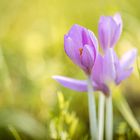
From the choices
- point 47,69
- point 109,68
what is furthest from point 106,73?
point 47,69

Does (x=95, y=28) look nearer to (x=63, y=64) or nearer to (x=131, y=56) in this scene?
(x=63, y=64)

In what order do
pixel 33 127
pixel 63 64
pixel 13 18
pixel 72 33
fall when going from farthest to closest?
pixel 13 18 < pixel 63 64 < pixel 33 127 < pixel 72 33

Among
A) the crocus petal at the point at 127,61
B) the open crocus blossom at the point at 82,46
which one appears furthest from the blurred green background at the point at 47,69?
the open crocus blossom at the point at 82,46

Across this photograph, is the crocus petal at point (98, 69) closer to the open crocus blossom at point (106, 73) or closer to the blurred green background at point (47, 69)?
the open crocus blossom at point (106, 73)

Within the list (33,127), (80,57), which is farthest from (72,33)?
(33,127)

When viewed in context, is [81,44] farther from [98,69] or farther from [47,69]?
[47,69]

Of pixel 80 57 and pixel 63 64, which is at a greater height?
pixel 80 57
